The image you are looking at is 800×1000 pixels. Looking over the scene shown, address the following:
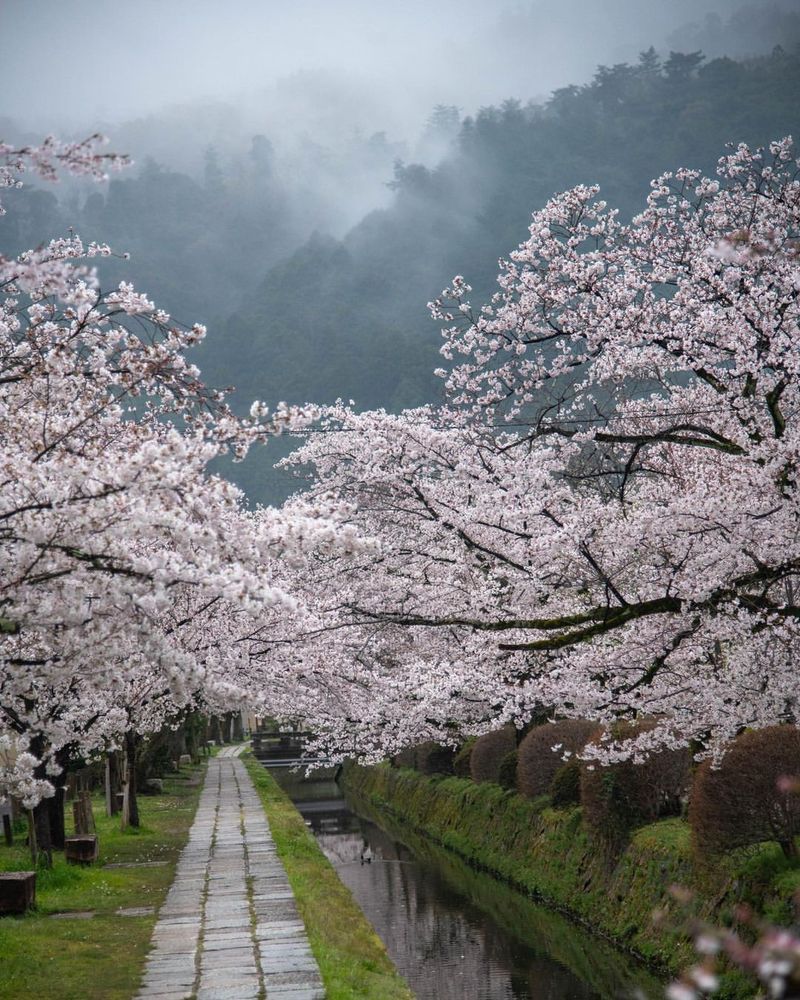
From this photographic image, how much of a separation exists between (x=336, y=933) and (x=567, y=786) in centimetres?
719

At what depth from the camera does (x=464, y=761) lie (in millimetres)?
24531

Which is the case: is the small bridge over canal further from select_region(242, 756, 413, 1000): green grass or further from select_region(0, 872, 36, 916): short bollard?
select_region(0, 872, 36, 916): short bollard

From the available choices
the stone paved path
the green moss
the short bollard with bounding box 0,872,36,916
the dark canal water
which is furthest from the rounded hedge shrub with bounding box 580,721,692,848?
the short bollard with bounding box 0,872,36,916

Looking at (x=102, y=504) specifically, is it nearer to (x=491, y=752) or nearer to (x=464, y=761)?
(x=491, y=752)

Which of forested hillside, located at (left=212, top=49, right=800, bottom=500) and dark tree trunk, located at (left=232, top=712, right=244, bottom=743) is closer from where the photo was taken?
dark tree trunk, located at (left=232, top=712, right=244, bottom=743)

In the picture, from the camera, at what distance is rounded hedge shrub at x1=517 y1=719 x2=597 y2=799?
56.0 feet

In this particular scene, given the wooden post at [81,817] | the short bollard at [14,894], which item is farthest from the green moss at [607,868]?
the wooden post at [81,817]

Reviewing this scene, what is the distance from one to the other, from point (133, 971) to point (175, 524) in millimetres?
5290

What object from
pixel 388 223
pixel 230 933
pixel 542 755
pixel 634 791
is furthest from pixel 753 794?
pixel 388 223

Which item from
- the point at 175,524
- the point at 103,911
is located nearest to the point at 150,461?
the point at 175,524

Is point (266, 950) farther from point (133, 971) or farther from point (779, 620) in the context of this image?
point (779, 620)

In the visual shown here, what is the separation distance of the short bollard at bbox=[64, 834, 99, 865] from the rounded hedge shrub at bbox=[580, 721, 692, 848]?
297 inches

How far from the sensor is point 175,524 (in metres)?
5.63

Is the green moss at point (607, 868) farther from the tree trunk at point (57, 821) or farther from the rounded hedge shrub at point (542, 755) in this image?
the tree trunk at point (57, 821)
